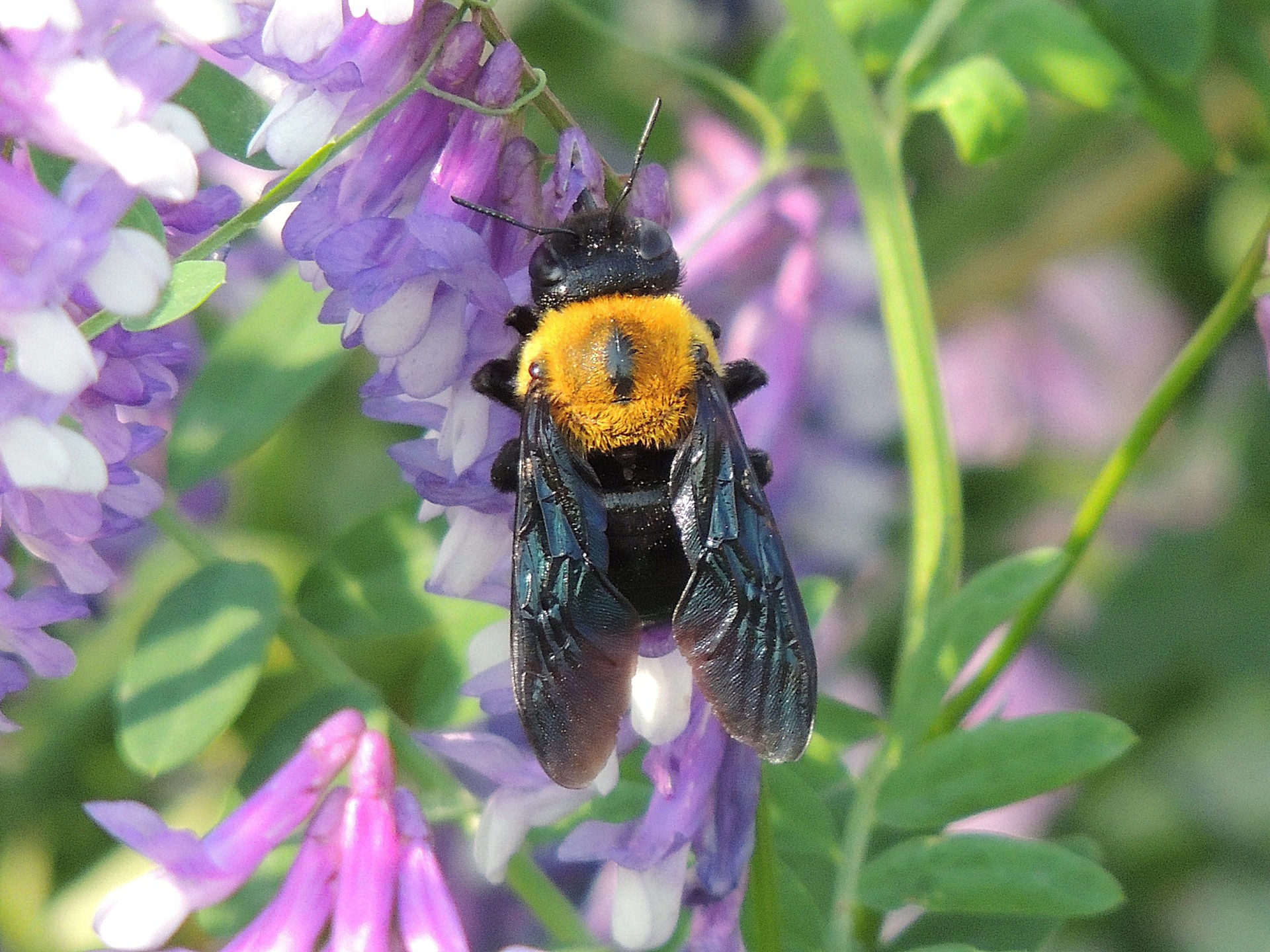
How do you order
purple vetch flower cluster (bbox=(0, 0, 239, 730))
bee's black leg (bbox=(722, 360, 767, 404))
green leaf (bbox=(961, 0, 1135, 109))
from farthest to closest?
green leaf (bbox=(961, 0, 1135, 109)), bee's black leg (bbox=(722, 360, 767, 404)), purple vetch flower cluster (bbox=(0, 0, 239, 730))

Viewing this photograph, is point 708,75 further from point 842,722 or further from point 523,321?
point 842,722

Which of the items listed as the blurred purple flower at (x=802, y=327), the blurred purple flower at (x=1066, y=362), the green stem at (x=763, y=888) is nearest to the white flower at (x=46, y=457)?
the green stem at (x=763, y=888)

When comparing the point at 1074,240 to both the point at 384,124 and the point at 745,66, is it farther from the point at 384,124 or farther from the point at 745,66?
the point at 384,124

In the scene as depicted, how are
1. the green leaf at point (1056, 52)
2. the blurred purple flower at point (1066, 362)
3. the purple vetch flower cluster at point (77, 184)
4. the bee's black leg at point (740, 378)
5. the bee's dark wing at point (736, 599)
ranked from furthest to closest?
the blurred purple flower at point (1066, 362)
the green leaf at point (1056, 52)
the bee's black leg at point (740, 378)
the bee's dark wing at point (736, 599)
the purple vetch flower cluster at point (77, 184)

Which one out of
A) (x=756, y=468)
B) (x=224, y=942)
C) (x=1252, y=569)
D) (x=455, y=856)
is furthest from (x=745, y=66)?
(x=224, y=942)

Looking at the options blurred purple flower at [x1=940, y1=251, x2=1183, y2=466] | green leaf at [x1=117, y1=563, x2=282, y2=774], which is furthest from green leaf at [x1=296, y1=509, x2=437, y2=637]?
blurred purple flower at [x1=940, y1=251, x2=1183, y2=466]

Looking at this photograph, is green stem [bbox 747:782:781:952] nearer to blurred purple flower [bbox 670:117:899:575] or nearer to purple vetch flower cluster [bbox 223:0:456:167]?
purple vetch flower cluster [bbox 223:0:456:167]

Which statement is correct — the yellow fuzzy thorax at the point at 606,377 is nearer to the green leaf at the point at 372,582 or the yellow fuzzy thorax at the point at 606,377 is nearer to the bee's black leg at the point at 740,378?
the bee's black leg at the point at 740,378

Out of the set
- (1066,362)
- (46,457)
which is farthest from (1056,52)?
(1066,362)
